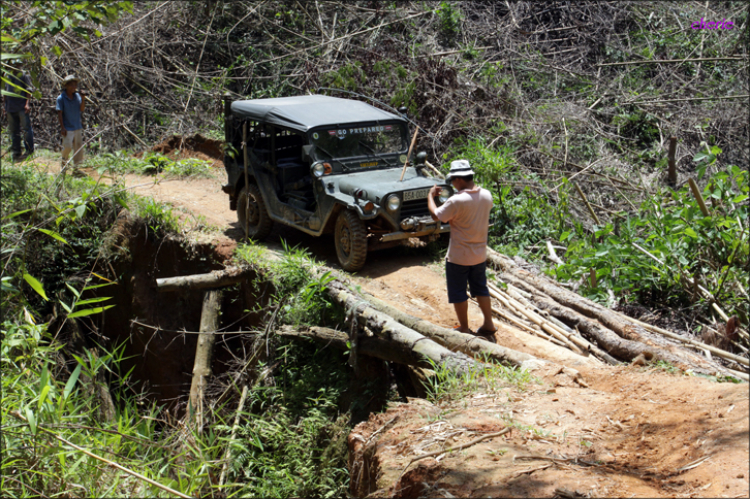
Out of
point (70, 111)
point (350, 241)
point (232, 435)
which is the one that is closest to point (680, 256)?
point (350, 241)

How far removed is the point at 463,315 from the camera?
21.5ft

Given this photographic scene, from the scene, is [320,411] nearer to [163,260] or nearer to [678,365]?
[678,365]

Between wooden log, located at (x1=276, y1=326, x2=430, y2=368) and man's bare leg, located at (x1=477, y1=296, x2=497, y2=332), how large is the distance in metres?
1.03

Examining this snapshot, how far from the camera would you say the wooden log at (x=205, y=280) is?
764cm

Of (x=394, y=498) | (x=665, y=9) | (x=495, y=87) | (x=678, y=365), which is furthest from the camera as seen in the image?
(x=665, y=9)

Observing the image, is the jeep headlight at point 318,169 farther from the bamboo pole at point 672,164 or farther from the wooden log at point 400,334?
the bamboo pole at point 672,164

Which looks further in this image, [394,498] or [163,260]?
[163,260]

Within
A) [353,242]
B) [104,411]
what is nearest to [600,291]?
[353,242]

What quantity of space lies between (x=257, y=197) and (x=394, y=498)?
6298 millimetres

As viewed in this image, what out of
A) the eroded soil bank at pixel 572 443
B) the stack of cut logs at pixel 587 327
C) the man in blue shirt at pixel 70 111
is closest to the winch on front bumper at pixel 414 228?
the stack of cut logs at pixel 587 327

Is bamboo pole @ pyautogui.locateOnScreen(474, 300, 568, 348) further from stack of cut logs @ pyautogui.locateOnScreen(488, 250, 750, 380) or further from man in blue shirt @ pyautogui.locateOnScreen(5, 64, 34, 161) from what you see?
man in blue shirt @ pyautogui.locateOnScreen(5, 64, 34, 161)

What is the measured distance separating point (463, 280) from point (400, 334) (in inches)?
34.4

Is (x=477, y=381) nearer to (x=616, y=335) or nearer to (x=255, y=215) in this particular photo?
(x=616, y=335)

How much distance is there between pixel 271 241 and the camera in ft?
31.4
